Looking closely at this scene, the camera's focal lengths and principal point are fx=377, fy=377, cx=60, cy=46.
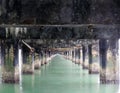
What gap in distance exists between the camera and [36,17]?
7867 mm

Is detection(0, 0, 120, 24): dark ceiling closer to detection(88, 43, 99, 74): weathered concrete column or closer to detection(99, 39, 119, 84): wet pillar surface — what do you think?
detection(99, 39, 119, 84): wet pillar surface

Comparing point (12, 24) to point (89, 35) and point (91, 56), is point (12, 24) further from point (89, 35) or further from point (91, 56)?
point (91, 56)

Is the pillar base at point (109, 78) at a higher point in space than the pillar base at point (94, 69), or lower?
higher

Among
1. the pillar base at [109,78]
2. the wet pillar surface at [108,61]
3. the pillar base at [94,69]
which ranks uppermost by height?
the wet pillar surface at [108,61]

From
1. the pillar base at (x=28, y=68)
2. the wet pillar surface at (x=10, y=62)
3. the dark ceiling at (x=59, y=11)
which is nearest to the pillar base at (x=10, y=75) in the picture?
the wet pillar surface at (x=10, y=62)

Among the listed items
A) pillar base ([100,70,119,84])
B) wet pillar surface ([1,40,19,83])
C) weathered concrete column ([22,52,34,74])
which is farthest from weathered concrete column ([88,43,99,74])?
wet pillar surface ([1,40,19,83])

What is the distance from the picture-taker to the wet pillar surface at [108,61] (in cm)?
2039

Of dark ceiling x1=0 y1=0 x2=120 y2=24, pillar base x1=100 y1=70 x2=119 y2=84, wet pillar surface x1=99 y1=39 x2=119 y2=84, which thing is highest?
dark ceiling x1=0 y1=0 x2=120 y2=24

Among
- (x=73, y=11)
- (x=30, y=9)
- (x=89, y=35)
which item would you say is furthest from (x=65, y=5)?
(x=89, y=35)

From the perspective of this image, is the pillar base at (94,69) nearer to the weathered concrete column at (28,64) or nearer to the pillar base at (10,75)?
the weathered concrete column at (28,64)

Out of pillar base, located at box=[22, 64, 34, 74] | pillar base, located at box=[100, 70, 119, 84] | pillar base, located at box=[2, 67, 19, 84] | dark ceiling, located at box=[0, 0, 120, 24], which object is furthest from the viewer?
pillar base, located at box=[22, 64, 34, 74]

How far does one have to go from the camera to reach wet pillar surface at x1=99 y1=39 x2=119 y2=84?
66.9ft

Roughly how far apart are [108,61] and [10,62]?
562 centimetres

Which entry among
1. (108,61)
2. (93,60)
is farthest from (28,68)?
(108,61)
